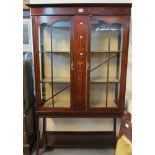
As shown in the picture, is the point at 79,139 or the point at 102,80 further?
the point at 79,139

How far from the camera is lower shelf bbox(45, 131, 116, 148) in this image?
98.5 inches

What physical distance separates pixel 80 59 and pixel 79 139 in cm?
112

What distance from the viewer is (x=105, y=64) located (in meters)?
2.35

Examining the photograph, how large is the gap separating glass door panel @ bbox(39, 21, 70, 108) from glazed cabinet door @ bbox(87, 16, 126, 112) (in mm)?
290

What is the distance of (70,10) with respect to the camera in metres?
2.05

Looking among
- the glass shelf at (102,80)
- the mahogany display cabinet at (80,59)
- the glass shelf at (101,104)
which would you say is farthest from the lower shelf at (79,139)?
the glass shelf at (102,80)

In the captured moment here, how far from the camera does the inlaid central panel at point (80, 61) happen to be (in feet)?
6.84

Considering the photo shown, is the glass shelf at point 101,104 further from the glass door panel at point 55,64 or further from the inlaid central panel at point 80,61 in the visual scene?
the glass door panel at point 55,64

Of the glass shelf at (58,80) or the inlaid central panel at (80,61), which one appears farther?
the glass shelf at (58,80)

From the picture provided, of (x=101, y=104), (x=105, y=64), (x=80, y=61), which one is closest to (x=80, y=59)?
(x=80, y=61)

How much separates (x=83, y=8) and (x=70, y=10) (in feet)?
0.46

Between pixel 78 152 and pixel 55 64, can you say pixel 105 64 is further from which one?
pixel 78 152

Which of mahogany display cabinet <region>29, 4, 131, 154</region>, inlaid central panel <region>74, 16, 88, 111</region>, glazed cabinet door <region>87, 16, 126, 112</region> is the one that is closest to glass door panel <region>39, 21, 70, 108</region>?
mahogany display cabinet <region>29, 4, 131, 154</region>
